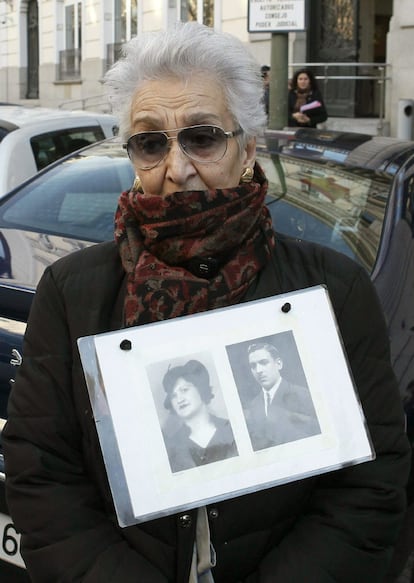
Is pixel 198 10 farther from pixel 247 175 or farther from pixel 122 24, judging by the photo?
pixel 247 175

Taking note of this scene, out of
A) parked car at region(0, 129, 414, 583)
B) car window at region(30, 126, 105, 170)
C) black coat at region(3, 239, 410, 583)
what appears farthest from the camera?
car window at region(30, 126, 105, 170)

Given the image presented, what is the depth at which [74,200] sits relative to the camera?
152 inches

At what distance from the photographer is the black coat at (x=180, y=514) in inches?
66.8

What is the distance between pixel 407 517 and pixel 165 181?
162 centimetres

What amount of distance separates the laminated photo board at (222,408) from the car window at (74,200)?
6.21 ft

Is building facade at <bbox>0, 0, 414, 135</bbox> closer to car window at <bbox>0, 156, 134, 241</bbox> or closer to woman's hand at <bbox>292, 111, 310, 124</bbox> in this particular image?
woman's hand at <bbox>292, 111, 310, 124</bbox>

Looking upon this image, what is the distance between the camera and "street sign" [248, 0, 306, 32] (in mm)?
7055

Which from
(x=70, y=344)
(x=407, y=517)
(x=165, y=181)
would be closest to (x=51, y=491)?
(x=70, y=344)

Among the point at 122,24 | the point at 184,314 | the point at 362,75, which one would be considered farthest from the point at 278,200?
the point at 122,24

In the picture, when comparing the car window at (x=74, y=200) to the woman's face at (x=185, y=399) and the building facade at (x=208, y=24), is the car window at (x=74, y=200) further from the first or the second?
the building facade at (x=208, y=24)

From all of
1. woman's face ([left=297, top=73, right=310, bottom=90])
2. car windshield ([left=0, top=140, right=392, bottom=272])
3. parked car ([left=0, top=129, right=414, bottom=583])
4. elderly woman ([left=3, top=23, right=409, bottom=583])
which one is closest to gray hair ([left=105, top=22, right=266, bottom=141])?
elderly woman ([left=3, top=23, right=409, bottom=583])

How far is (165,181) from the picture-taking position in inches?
71.6

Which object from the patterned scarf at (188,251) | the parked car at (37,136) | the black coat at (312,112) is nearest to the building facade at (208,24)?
the black coat at (312,112)

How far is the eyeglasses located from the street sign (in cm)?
553
